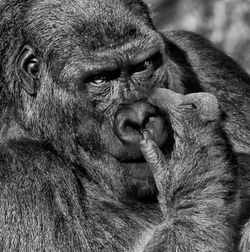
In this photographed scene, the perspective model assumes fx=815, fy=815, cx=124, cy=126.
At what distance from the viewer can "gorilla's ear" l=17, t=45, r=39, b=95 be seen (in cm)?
624

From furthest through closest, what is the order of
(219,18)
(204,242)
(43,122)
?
(219,18)
(43,122)
(204,242)

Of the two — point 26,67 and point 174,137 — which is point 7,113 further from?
point 174,137

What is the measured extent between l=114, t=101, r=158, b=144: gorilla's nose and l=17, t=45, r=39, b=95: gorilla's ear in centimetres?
76

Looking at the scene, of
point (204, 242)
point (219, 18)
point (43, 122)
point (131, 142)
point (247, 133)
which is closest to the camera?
point (204, 242)

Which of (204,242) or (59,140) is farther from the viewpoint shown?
(59,140)

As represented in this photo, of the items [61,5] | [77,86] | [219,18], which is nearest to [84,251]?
[77,86]

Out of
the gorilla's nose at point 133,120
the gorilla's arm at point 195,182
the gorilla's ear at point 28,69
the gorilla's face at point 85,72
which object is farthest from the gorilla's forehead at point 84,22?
the gorilla's arm at point 195,182

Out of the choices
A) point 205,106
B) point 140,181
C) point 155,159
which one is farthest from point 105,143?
point 205,106

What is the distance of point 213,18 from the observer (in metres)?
12.6

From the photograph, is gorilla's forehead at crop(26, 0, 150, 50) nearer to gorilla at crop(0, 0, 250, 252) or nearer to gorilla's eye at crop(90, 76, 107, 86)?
gorilla at crop(0, 0, 250, 252)

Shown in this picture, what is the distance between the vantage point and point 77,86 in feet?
20.1

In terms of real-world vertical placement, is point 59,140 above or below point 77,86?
below

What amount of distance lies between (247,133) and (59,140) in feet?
5.72

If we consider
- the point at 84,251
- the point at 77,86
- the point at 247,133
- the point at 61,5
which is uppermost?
the point at 61,5
